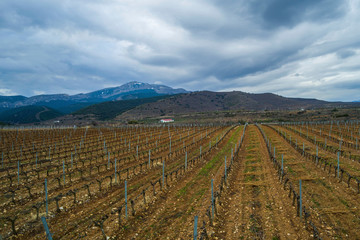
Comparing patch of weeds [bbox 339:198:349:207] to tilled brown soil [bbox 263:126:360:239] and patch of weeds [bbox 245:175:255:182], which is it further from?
patch of weeds [bbox 245:175:255:182]

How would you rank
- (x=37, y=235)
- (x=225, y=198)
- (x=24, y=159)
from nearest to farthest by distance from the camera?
(x=37, y=235)
(x=225, y=198)
(x=24, y=159)

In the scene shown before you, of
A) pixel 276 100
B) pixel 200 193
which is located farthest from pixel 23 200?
pixel 276 100

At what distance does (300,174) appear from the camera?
14188mm

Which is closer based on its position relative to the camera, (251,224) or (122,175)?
(251,224)

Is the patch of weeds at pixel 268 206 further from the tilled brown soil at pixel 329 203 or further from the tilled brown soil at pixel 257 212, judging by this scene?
the tilled brown soil at pixel 329 203

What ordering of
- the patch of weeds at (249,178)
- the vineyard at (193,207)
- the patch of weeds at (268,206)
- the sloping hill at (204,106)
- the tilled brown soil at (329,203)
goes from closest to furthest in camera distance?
the tilled brown soil at (329,203) < the vineyard at (193,207) < the patch of weeds at (268,206) < the patch of weeds at (249,178) < the sloping hill at (204,106)

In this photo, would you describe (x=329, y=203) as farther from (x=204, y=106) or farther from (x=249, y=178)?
(x=204, y=106)

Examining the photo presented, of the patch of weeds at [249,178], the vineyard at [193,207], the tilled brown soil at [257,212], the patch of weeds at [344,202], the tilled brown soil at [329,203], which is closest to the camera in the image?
the tilled brown soil at [257,212]

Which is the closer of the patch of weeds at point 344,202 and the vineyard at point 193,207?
the vineyard at point 193,207

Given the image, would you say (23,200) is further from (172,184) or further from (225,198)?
(225,198)

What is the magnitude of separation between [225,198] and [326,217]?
14.3ft

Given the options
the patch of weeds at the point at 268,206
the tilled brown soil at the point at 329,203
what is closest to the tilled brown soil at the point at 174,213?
the patch of weeds at the point at 268,206

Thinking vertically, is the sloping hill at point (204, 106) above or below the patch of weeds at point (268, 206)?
above

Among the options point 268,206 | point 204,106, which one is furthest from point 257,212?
point 204,106
